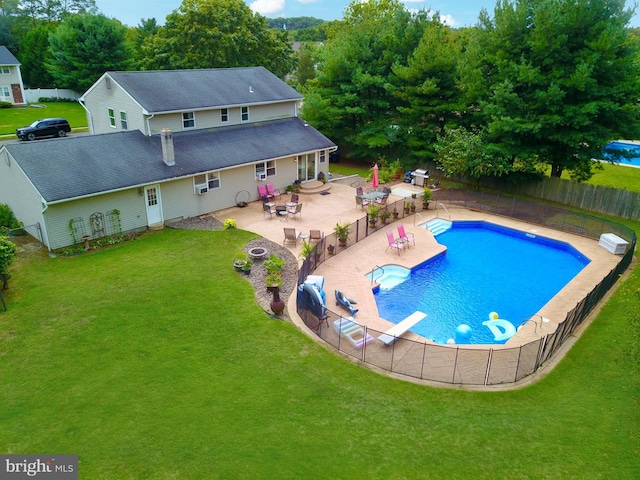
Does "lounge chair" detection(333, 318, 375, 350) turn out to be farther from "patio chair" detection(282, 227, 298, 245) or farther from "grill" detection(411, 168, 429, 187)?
"grill" detection(411, 168, 429, 187)

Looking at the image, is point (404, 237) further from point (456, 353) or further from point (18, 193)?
point (18, 193)

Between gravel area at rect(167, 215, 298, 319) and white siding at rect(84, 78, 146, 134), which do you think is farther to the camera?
white siding at rect(84, 78, 146, 134)

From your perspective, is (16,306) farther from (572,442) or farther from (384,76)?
(384,76)

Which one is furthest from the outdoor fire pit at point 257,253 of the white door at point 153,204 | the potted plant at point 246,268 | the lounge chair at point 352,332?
the lounge chair at point 352,332

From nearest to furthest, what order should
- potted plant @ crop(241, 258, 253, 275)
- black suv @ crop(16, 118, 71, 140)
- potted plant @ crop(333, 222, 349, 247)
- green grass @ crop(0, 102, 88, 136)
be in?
1. potted plant @ crop(241, 258, 253, 275)
2. potted plant @ crop(333, 222, 349, 247)
3. black suv @ crop(16, 118, 71, 140)
4. green grass @ crop(0, 102, 88, 136)

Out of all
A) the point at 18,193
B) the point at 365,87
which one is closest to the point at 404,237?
the point at 365,87

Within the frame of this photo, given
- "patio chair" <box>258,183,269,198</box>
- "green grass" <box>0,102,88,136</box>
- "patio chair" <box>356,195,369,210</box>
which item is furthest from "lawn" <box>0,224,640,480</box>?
"green grass" <box>0,102,88,136</box>

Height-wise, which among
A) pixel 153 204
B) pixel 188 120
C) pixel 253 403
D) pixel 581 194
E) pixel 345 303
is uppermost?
pixel 188 120

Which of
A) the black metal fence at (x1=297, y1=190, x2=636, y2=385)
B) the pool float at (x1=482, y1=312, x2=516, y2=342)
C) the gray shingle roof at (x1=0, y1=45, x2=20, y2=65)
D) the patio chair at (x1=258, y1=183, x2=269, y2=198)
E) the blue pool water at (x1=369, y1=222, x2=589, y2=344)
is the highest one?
the gray shingle roof at (x1=0, y1=45, x2=20, y2=65)
